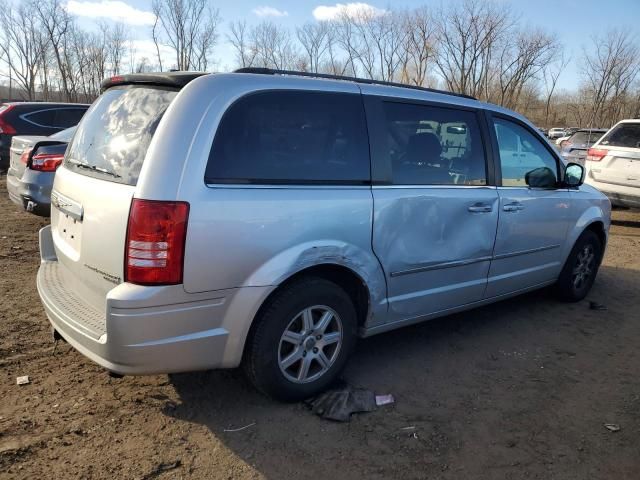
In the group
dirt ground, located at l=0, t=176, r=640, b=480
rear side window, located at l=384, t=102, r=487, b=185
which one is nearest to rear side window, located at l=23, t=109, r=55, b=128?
dirt ground, located at l=0, t=176, r=640, b=480

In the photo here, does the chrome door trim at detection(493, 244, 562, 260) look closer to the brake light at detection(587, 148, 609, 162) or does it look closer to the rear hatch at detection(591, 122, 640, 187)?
the rear hatch at detection(591, 122, 640, 187)

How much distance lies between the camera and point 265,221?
260 cm

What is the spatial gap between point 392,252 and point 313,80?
1139 millimetres

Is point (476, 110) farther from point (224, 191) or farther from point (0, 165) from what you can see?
point (0, 165)

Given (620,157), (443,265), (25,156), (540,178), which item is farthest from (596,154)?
(25,156)

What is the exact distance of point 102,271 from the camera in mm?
2562

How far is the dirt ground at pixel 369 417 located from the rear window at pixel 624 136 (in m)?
6.06

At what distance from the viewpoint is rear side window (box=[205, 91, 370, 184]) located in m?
2.58

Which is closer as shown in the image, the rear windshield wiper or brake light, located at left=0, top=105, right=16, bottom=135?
the rear windshield wiper

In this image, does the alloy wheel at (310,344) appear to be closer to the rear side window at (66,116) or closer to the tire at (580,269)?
the tire at (580,269)

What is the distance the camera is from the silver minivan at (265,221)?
2424 millimetres

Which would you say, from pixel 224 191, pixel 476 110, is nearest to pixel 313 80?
pixel 224 191

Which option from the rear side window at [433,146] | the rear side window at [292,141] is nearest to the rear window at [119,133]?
the rear side window at [292,141]

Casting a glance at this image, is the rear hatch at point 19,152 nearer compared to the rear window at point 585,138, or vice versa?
the rear hatch at point 19,152
